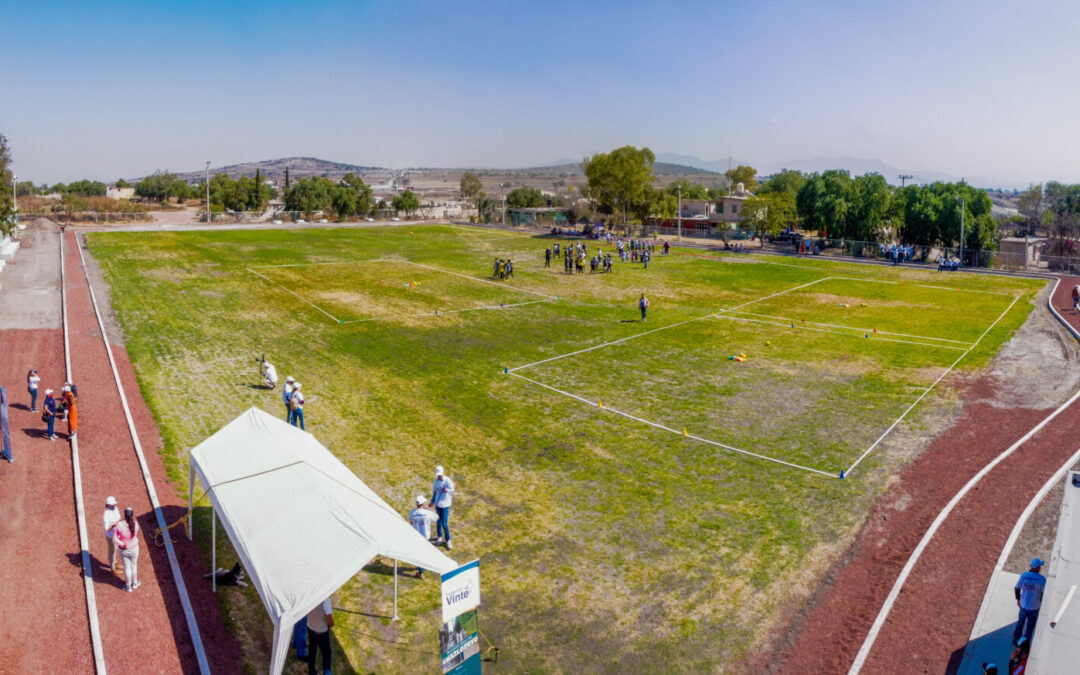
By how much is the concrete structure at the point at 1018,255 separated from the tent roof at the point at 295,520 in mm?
59690

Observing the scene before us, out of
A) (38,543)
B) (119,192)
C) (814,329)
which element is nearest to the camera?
(38,543)

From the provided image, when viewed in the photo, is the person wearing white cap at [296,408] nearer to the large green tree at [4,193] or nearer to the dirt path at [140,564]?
the dirt path at [140,564]

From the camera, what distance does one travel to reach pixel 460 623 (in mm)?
9828

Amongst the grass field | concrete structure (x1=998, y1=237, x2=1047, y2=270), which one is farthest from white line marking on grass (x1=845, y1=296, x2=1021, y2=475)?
concrete structure (x1=998, y1=237, x2=1047, y2=270)

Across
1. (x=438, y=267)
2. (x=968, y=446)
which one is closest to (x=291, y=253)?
(x=438, y=267)

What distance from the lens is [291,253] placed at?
2306 inches

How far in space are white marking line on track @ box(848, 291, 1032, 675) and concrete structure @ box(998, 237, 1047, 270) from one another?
40.3 metres

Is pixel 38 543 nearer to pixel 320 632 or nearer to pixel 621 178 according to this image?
pixel 320 632

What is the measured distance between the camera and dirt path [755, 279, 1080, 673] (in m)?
11.3

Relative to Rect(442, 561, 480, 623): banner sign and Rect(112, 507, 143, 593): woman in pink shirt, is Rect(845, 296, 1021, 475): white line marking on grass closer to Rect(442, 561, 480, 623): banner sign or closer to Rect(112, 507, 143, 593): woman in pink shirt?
Rect(442, 561, 480, 623): banner sign

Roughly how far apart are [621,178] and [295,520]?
238 feet

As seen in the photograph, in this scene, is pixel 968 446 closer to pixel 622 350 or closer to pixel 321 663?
pixel 622 350

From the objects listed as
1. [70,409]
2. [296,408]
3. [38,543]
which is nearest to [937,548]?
A: [296,408]

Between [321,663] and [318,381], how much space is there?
49.2 ft
